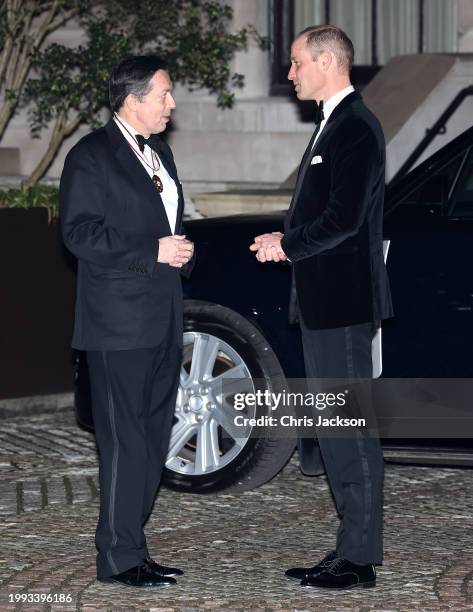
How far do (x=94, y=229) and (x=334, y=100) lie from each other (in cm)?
95

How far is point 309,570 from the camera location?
6133 millimetres

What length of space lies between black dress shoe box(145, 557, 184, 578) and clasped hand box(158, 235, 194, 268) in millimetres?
1093

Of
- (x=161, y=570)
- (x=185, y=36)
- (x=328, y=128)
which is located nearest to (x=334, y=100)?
(x=328, y=128)

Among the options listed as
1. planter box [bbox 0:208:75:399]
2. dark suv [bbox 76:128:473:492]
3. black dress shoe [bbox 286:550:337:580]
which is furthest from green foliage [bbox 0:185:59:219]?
black dress shoe [bbox 286:550:337:580]

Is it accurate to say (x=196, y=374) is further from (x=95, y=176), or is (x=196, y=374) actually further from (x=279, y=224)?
(x=95, y=176)

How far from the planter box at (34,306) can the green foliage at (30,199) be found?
0.09 meters

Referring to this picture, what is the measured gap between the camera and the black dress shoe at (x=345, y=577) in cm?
602

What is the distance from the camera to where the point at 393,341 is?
712cm

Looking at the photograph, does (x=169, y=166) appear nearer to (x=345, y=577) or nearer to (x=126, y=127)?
(x=126, y=127)

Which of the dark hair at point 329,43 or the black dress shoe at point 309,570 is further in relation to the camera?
the black dress shoe at point 309,570

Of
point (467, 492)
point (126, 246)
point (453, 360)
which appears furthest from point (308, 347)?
point (467, 492)

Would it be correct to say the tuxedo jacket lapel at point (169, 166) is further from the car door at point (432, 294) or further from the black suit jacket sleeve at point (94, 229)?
the car door at point (432, 294)

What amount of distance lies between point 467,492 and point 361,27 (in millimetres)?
7712

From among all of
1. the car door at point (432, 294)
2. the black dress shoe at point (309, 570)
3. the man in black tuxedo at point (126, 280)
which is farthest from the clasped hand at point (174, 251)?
the car door at point (432, 294)
